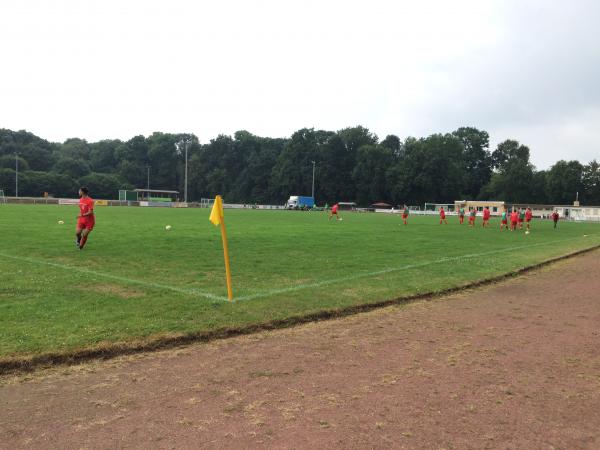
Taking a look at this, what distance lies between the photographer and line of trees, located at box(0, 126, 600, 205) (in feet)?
353

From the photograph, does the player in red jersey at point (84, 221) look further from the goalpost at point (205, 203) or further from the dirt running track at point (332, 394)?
the goalpost at point (205, 203)

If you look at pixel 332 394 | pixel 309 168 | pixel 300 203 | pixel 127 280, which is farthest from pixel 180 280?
pixel 309 168

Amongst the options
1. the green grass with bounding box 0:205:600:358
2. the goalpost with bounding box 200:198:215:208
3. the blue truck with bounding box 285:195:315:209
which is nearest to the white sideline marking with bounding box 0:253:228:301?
the green grass with bounding box 0:205:600:358

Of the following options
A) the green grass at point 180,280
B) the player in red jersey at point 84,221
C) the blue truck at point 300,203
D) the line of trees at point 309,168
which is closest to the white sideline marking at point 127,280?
the green grass at point 180,280

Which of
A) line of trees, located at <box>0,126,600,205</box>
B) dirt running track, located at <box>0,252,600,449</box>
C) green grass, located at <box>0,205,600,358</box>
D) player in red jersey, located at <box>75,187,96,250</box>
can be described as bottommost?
dirt running track, located at <box>0,252,600,449</box>

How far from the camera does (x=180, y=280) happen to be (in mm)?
9789

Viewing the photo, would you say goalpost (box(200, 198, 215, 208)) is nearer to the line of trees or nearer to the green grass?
the line of trees

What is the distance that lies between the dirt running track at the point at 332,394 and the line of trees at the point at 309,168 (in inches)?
4183

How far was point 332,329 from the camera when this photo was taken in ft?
22.7

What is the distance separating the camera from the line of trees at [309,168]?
10769cm

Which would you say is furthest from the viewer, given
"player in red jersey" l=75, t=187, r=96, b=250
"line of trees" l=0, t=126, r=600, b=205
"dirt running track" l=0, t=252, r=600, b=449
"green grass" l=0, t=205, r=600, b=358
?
"line of trees" l=0, t=126, r=600, b=205

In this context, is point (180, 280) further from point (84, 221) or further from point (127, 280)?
point (84, 221)

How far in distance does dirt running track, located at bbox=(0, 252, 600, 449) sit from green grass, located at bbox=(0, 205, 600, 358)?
98 centimetres

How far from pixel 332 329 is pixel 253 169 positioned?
124897 mm
